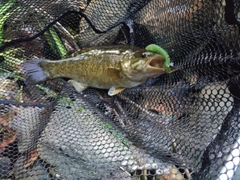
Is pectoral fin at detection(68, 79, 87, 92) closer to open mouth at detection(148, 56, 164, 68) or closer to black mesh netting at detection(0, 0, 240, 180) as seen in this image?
black mesh netting at detection(0, 0, 240, 180)

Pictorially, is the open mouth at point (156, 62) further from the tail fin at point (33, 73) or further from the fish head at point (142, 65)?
the tail fin at point (33, 73)

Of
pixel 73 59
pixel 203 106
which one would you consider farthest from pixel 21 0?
pixel 203 106

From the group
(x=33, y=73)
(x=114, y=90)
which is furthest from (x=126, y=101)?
(x=33, y=73)

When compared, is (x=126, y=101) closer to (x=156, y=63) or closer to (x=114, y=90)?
(x=114, y=90)

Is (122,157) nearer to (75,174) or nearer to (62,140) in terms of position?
(75,174)

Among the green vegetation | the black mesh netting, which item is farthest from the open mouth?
the green vegetation

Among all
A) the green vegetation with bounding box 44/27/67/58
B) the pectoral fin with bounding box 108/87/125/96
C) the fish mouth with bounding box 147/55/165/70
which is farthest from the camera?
the green vegetation with bounding box 44/27/67/58

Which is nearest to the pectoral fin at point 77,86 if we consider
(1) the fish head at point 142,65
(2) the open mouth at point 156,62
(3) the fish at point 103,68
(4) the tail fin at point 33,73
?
(3) the fish at point 103,68
